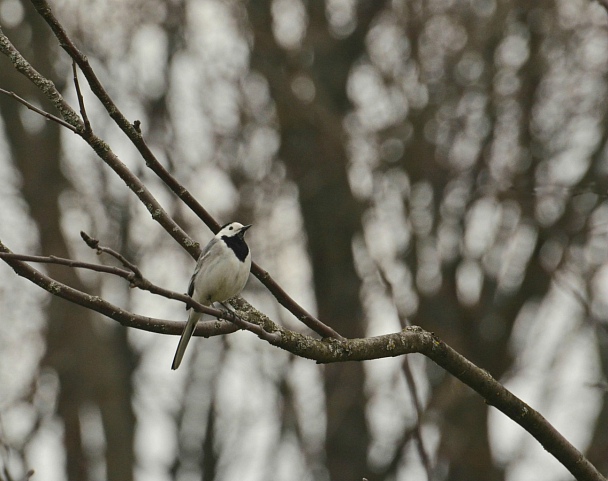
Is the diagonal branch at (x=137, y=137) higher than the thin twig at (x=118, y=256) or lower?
higher

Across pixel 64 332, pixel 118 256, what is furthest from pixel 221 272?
pixel 64 332

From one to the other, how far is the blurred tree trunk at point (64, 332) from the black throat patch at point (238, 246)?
6.77 m

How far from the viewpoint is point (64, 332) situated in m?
13.5

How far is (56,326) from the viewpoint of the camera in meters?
13.5

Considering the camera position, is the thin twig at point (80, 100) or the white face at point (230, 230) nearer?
the thin twig at point (80, 100)

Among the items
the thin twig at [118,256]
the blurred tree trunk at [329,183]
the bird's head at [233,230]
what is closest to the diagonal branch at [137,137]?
the thin twig at [118,256]

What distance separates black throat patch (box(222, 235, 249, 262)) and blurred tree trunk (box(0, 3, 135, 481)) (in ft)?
22.2

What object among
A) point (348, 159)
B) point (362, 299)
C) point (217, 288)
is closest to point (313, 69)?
point (348, 159)

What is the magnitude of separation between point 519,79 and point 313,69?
2.96m

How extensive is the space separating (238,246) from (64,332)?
825 centimetres

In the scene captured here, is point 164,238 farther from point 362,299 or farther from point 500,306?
point 500,306

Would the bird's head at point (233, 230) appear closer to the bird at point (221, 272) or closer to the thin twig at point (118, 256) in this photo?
the bird at point (221, 272)

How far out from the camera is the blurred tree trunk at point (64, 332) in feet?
42.0

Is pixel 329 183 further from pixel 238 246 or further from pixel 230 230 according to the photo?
pixel 238 246
